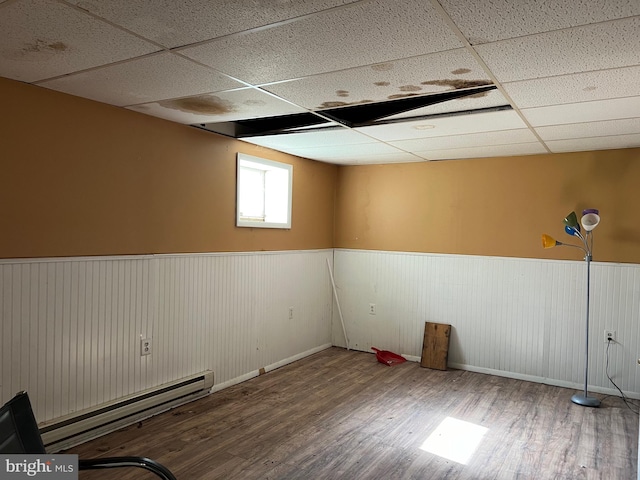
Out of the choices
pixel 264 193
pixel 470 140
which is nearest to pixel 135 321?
pixel 264 193

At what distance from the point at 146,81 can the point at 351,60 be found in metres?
1.19

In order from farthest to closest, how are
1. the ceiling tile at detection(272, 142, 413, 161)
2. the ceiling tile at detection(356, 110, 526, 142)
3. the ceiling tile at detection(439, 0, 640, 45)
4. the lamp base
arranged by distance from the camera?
the ceiling tile at detection(272, 142, 413, 161) → the lamp base → the ceiling tile at detection(356, 110, 526, 142) → the ceiling tile at detection(439, 0, 640, 45)

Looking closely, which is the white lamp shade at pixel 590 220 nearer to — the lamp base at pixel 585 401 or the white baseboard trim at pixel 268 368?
the lamp base at pixel 585 401

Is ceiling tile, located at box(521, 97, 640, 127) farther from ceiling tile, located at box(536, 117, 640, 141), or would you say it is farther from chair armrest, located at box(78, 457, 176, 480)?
chair armrest, located at box(78, 457, 176, 480)

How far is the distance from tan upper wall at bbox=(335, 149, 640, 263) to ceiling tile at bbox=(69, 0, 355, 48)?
3.63m

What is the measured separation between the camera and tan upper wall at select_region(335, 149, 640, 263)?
14.2 feet

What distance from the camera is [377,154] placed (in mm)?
4867

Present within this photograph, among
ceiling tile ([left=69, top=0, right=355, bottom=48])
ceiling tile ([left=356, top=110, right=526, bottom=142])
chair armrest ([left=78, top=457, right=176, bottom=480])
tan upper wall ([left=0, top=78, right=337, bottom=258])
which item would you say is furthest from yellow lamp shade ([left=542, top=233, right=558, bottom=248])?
chair armrest ([left=78, top=457, right=176, bottom=480])

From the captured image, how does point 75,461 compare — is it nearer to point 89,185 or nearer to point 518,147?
point 89,185

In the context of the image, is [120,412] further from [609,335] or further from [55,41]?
[609,335]

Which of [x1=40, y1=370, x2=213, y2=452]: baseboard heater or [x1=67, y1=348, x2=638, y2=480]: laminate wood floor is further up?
[x1=40, y1=370, x2=213, y2=452]: baseboard heater

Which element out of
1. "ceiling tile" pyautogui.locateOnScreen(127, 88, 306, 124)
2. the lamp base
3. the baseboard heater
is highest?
"ceiling tile" pyautogui.locateOnScreen(127, 88, 306, 124)

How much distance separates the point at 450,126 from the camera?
3.53m

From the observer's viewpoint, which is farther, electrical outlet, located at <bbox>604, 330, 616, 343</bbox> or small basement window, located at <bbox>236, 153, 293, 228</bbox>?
small basement window, located at <bbox>236, 153, 293, 228</bbox>
